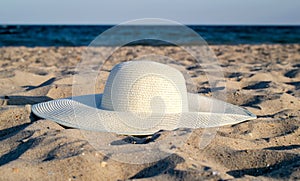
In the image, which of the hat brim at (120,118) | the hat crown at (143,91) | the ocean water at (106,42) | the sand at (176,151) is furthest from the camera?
the ocean water at (106,42)

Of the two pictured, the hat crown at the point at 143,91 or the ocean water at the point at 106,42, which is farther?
the ocean water at the point at 106,42

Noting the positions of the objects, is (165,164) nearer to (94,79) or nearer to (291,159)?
(291,159)

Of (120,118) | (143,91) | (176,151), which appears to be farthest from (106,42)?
(176,151)

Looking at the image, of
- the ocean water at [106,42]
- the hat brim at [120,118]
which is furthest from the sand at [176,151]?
the ocean water at [106,42]

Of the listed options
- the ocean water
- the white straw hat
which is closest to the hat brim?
the white straw hat

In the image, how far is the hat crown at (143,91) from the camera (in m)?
3.15

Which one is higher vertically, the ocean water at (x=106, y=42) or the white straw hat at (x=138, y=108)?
the white straw hat at (x=138, y=108)

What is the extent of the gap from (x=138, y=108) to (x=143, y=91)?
0.43 feet

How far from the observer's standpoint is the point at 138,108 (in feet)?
10.3

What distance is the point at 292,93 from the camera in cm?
462

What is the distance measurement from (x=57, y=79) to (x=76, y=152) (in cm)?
276

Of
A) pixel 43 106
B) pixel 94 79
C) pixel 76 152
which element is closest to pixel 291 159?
pixel 76 152

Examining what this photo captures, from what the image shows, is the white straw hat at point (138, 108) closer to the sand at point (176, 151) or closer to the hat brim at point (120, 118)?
the hat brim at point (120, 118)

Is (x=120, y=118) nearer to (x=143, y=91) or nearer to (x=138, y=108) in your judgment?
(x=138, y=108)
